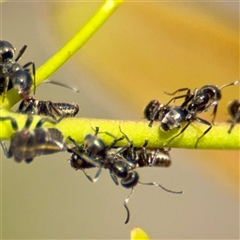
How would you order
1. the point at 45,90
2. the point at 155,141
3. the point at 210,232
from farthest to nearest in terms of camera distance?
the point at 45,90 → the point at 210,232 → the point at 155,141

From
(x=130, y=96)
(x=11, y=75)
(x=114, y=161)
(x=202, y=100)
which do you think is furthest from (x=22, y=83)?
(x=130, y=96)

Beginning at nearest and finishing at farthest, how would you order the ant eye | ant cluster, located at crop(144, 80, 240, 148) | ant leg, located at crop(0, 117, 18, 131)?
1. ant leg, located at crop(0, 117, 18, 131)
2. ant cluster, located at crop(144, 80, 240, 148)
3. the ant eye

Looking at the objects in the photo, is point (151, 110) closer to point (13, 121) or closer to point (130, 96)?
point (13, 121)

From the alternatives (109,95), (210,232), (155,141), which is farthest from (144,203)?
(155,141)

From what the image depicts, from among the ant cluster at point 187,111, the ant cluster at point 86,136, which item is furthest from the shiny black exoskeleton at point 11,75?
the ant cluster at point 187,111

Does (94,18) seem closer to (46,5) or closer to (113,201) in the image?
(113,201)

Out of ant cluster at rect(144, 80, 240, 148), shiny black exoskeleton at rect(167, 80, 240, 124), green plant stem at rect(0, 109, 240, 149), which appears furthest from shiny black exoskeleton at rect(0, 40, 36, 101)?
shiny black exoskeleton at rect(167, 80, 240, 124)

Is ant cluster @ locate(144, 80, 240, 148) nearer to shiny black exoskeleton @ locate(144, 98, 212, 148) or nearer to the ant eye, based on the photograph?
shiny black exoskeleton @ locate(144, 98, 212, 148)
